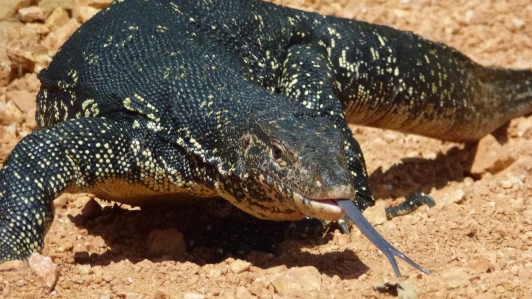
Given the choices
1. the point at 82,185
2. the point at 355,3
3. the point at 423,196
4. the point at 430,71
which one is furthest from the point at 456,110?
the point at 82,185

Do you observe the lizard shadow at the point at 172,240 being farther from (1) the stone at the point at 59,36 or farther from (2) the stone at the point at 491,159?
(1) the stone at the point at 59,36

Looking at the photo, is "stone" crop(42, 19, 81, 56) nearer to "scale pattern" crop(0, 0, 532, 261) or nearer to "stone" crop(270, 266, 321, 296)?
"scale pattern" crop(0, 0, 532, 261)

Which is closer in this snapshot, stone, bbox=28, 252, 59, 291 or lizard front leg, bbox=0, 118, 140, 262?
stone, bbox=28, 252, 59, 291

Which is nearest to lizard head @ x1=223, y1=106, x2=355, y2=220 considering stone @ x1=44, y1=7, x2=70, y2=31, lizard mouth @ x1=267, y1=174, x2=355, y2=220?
lizard mouth @ x1=267, y1=174, x2=355, y2=220

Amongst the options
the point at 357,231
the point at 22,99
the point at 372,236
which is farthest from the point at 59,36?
the point at 372,236

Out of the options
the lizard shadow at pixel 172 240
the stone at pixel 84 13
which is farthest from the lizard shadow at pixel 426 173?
the stone at pixel 84 13

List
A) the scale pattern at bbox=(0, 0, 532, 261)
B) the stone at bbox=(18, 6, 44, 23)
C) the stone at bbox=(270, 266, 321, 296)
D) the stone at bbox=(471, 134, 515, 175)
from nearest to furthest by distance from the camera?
the stone at bbox=(270, 266, 321, 296) → the scale pattern at bbox=(0, 0, 532, 261) → the stone at bbox=(471, 134, 515, 175) → the stone at bbox=(18, 6, 44, 23)

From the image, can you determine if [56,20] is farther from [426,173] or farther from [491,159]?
[491,159]

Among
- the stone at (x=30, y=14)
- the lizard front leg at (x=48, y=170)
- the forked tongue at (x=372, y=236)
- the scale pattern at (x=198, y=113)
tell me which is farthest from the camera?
the stone at (x=30, y=14)
